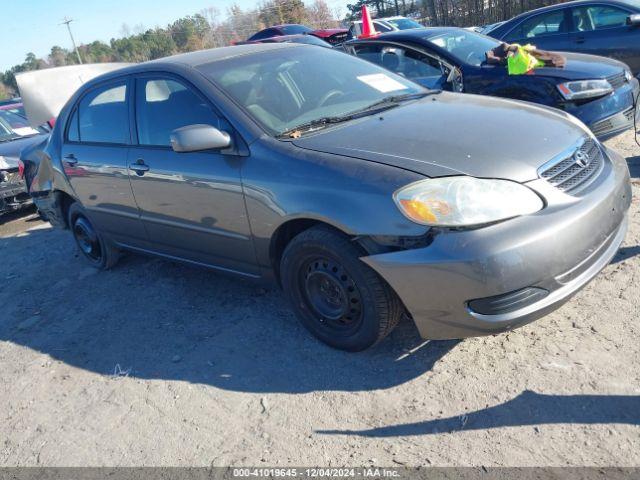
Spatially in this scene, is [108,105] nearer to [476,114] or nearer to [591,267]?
[476,114]

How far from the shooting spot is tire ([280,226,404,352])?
2820 millimetres

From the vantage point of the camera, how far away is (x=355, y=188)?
2758mm

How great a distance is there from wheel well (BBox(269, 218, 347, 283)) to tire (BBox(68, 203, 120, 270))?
225 cm

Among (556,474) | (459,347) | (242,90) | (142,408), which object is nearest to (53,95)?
(242,90)

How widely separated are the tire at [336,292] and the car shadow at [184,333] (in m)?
0.16

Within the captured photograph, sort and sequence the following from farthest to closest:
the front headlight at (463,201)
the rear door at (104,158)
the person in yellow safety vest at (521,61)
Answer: the person in yellow safety vest at (521,61) → the rear door at (104,158) → the front headlight at (463,201)

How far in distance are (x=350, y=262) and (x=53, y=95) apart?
24.3 feet

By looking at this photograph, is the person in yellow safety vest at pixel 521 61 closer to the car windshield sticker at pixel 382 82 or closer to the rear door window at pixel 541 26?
the car windshield sticker at pixel 382 82

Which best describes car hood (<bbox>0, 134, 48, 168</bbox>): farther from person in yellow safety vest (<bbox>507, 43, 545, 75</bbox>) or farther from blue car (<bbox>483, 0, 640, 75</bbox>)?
blue car (<bbox>483, 0, 640, 75</bbox>)

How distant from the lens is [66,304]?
4.71 m

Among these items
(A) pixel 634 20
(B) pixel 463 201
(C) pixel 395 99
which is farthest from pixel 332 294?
(A) pixel 634 20

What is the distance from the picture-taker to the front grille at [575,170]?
2781mm

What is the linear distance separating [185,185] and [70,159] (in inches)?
70.8

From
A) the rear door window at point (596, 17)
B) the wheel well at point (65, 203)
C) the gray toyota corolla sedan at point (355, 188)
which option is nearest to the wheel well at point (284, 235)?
the gray toyota corolla sedan at point (355, 188)
